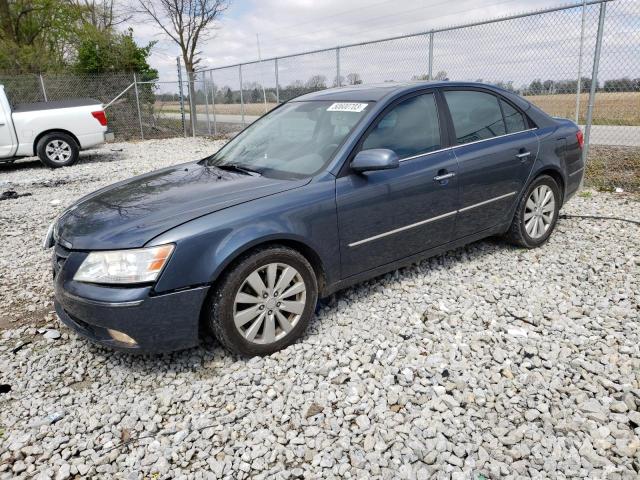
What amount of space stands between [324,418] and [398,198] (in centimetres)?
162

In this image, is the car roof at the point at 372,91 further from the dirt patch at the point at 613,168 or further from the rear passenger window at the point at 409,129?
the dirt patch at the point at 613,168

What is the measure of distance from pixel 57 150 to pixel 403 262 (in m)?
9.69

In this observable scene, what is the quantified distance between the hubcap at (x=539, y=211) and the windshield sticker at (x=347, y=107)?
1.96 m

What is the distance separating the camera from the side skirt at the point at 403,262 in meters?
3.32

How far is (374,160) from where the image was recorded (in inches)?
122

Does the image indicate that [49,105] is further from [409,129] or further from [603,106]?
[603,106]

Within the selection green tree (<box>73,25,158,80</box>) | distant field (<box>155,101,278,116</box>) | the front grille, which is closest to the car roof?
the front grille

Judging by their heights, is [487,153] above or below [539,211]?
above

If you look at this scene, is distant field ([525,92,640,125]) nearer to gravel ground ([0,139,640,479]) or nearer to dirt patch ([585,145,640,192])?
dirt patch ([585,145,640,192])

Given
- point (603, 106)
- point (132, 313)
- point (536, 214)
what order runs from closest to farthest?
point (132, 313) < point (536, 214) < point (603, 106)

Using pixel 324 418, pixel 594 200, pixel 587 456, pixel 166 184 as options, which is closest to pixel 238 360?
pixel 324 418

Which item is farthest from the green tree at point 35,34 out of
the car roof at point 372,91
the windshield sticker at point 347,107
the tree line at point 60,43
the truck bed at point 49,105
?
the windshield sticker at point 347,107

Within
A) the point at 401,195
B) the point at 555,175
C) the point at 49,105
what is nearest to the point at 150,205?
the point at 401,195

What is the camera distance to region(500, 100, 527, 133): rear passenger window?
14.1 ft
